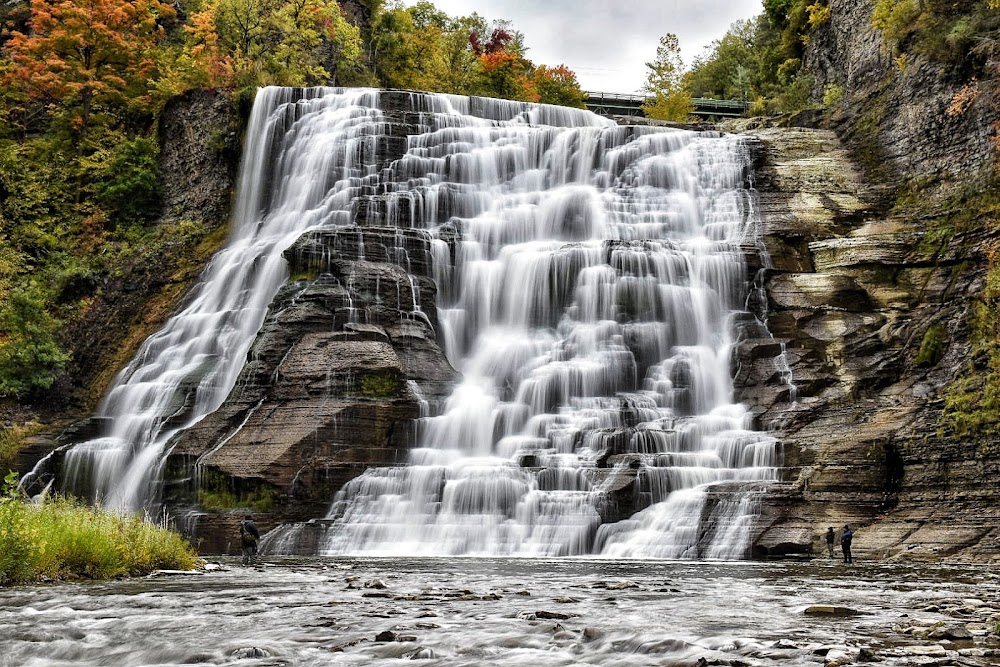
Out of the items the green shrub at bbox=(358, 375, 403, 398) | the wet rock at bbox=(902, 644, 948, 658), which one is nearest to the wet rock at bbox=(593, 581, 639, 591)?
the wet rock at bbox=(902, 644, 948, 658)

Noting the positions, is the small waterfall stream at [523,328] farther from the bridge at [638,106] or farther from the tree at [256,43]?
the bridge at [638,106]

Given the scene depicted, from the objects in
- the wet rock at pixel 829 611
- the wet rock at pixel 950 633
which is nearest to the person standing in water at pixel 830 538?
the wet rock at pixel 829 611

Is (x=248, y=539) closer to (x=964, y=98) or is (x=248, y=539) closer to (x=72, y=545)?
(x=72, y=545)

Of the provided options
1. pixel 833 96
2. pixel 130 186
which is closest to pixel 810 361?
pixel 833 96

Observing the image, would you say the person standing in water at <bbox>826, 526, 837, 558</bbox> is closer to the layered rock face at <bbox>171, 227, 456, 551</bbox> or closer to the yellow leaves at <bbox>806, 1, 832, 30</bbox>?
the layered rock face at <bbox>171, 227, 456, 551</bbox>

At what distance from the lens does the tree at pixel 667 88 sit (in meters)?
68.2

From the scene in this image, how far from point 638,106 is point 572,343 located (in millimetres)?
48925

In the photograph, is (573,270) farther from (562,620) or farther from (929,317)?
(562,620)

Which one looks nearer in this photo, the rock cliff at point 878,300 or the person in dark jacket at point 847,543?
the person in dark jacket at point 847,543

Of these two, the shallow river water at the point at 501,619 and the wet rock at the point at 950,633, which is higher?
the wet rock at the point at 950,633

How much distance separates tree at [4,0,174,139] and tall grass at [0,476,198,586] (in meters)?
37.5

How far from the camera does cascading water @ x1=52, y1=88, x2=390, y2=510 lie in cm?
3025

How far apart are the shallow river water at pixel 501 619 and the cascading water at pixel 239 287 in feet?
47.5

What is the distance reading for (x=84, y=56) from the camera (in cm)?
5072
